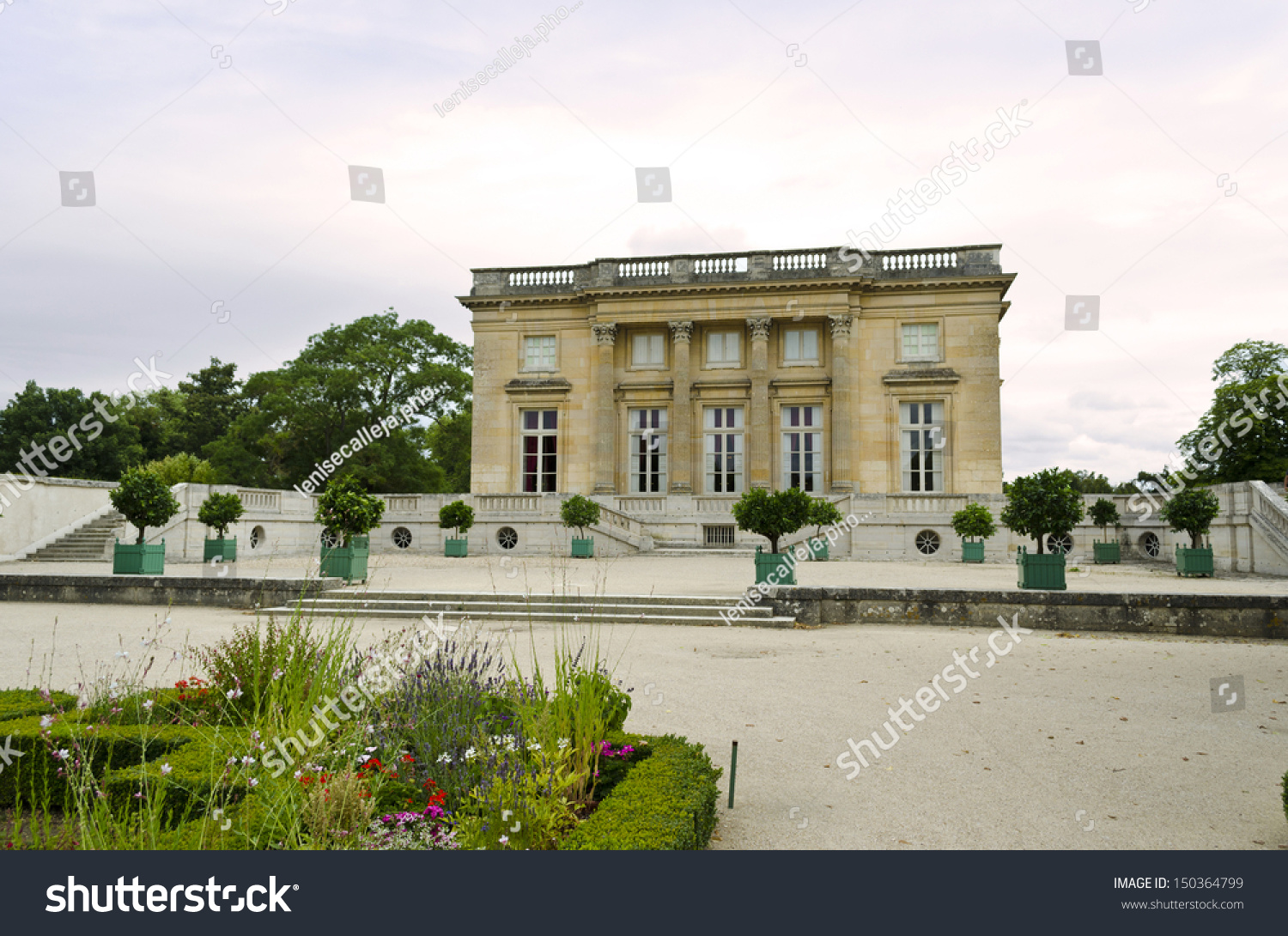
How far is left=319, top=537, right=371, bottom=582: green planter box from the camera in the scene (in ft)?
47.2

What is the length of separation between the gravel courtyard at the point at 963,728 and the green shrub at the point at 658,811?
0.30 metres

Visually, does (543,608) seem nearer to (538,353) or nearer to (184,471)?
(538,353)

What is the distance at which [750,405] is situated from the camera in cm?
3231

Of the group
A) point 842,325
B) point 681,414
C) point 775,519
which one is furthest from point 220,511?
point 842,325

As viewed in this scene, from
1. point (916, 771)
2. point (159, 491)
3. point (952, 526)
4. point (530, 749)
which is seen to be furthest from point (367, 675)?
point (952, 526)

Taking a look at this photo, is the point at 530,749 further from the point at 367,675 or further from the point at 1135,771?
the point at 1135,771

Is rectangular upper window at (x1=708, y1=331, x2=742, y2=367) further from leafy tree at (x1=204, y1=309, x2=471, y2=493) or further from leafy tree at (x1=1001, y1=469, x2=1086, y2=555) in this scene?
leafy tree at (x1=1001, y1=469, x2=1086, y2=555)

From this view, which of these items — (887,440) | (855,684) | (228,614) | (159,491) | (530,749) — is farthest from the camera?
(887,440)

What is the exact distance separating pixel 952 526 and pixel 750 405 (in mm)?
10063

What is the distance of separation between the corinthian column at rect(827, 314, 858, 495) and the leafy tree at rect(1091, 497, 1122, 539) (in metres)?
8.84

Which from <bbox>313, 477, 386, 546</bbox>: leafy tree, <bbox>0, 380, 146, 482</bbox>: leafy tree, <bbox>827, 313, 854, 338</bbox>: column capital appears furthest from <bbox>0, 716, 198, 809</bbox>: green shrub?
<bbox>0, 380, 146, 482</bbox>: leafy tree

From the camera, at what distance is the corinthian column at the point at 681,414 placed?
32.4m

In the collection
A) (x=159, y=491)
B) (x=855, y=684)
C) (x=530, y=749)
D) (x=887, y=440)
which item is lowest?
(x=855, y=684)

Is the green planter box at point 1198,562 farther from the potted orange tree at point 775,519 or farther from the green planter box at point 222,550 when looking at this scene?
the green planter box at point 222,550
